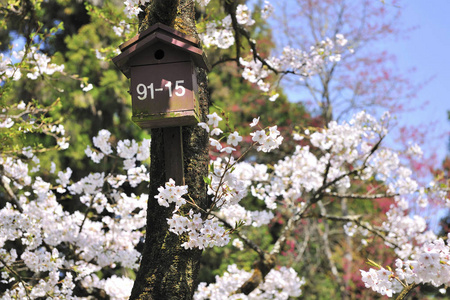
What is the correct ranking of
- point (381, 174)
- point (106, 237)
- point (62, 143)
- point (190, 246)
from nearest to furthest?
point (190, 246), point (62, 143), point (106, 237), point (381, 174)

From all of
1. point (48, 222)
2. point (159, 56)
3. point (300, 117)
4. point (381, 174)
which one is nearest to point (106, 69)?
point (300, 117)

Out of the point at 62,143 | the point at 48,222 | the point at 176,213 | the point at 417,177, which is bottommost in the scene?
the point at 176,213

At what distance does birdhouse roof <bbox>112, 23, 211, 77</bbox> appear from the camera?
2150 mm

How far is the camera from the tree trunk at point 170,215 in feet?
6.92

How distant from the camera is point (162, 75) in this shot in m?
2.21

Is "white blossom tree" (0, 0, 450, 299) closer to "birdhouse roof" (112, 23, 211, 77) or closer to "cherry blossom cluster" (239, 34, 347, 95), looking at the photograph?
"cherry blossom cluster" (239, 34, 347, 95)

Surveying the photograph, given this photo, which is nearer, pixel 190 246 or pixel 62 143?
pixel 190 246

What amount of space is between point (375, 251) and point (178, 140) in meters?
8.55

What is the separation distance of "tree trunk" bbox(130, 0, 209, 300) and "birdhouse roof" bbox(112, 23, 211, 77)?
0.46ft

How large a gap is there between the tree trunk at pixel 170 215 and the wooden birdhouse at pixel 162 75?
15 centimetres

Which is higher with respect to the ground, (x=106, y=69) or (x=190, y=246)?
(x=106, y=69)

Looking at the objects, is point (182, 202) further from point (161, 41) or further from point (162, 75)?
point (161, 41)

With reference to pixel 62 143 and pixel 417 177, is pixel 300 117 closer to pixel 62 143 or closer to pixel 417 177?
pixel 417 177

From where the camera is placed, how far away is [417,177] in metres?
9.43
